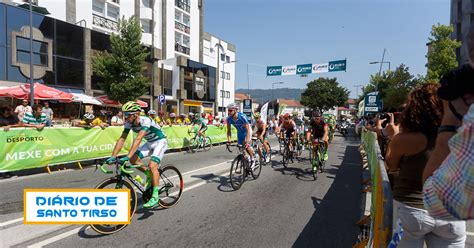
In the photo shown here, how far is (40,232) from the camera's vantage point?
417 centimetres

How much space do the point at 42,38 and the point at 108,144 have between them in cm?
1519

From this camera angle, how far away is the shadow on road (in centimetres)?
409

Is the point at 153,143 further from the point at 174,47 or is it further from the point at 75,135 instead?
the point at 174,47

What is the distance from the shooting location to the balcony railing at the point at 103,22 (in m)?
27.4

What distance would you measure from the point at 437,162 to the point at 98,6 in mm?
32807

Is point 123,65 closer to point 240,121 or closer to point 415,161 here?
point 240,121

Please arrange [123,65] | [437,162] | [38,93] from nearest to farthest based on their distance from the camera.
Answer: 1. [437,162]
2. [38,93]
3. [123,65]

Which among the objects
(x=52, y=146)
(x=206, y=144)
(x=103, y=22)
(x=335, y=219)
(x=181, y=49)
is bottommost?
(x=335, y=219)

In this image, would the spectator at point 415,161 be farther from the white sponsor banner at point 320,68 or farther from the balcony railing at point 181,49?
the balcony railing at point 181,49

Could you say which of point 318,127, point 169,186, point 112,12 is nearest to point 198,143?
point 318,127

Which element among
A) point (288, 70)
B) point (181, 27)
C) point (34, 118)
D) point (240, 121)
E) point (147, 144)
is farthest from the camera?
point (181, 27)

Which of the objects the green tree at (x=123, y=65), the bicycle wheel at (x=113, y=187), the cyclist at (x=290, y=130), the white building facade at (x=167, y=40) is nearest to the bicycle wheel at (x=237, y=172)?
the bicycle wheel at (x=113, y=187)

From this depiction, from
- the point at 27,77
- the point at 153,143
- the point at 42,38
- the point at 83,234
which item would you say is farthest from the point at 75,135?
the point at 42,38

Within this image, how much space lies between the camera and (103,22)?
28359mm
